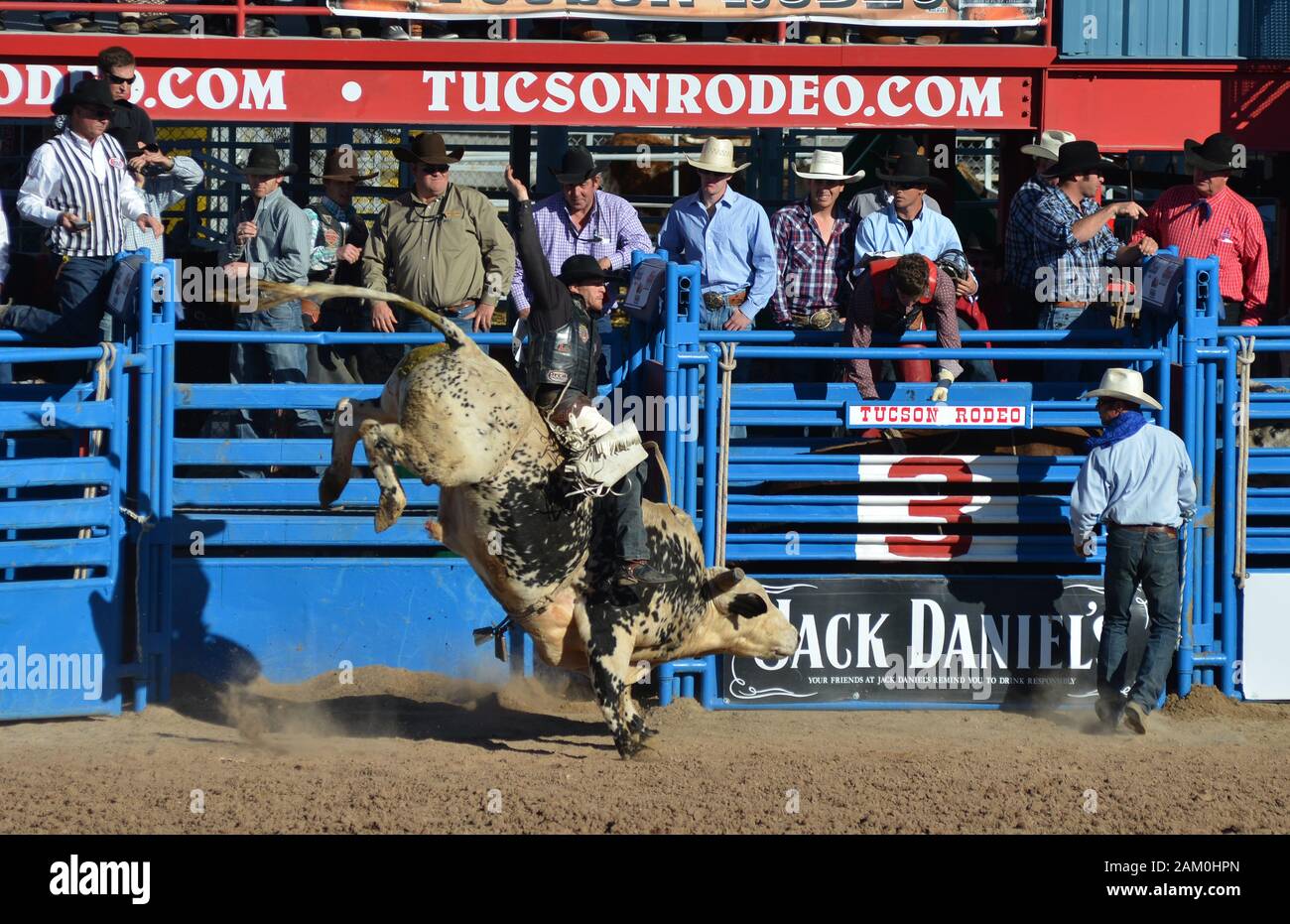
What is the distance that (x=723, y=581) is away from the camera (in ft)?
26.8

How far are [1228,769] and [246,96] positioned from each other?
797 centimetres

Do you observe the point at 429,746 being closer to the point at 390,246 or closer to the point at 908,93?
the point at 390,246

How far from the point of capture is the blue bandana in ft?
28.1

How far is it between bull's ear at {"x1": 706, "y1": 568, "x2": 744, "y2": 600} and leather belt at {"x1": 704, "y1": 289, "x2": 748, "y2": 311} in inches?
81.7

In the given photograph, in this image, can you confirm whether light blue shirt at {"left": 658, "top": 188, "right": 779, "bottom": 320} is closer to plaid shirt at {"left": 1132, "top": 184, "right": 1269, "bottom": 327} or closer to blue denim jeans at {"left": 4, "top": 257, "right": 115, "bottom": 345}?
plaid shirt at {"left": 1132, "top": 184, "right": 1269, "bottom": 327}

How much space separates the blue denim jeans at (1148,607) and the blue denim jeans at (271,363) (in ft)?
14.6

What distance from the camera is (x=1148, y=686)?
867 centimetres

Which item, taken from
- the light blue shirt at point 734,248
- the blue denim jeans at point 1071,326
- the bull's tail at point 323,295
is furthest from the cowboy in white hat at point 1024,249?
the bull's tail at point 323,295

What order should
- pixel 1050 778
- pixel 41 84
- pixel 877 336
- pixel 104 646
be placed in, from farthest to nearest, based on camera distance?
pixel 41 84
pixel 877 336
pixel 104 646
pixel 1050 778

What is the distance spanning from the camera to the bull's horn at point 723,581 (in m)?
8.15

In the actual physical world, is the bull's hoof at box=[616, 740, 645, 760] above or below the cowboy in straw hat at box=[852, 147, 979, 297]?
below

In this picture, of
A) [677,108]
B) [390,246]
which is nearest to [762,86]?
[677,108]

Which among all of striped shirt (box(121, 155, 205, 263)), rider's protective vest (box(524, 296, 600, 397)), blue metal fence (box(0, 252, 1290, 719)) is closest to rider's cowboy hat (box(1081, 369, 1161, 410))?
blue metal fence (box(0, 252, 1290, 719))

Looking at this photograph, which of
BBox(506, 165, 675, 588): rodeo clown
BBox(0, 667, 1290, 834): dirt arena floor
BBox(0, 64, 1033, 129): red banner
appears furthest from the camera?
BBox(0, 64, 1033, 129): red banner
